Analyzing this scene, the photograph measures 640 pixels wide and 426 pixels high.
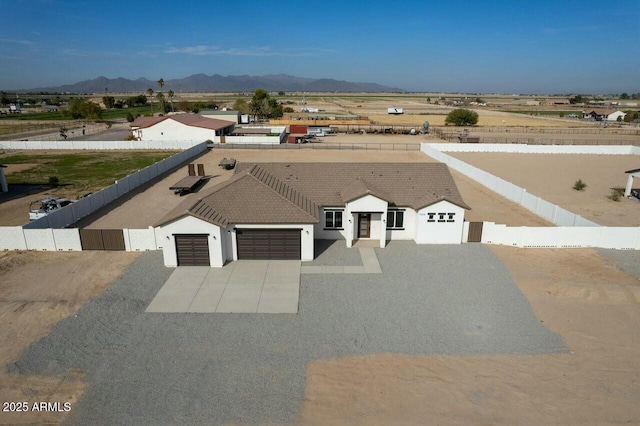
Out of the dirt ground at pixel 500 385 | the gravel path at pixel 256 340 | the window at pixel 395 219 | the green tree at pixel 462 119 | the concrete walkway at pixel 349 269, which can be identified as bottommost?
the dirt ground at pixel 500 385

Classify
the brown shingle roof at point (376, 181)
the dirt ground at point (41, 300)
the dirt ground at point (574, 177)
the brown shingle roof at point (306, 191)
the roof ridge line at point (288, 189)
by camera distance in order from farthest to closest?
the dirt ground at point (574, 177) < the brown shingle roof at point (376, 181) < the roof ridge line at point (288, 189) < the brown shingle roof at point (306, 191) < the dirt ground at point (41, 300)

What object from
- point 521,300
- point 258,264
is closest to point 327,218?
point 258,264

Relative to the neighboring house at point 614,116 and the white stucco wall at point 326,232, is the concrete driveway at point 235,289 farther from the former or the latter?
the neighboring house at point 614,116

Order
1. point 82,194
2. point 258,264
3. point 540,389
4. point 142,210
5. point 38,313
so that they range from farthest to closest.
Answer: point 82,194 < point 142,210 < point 258,264 < point 38,313 < point 540,389

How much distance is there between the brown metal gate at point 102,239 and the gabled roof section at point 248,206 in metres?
4.00

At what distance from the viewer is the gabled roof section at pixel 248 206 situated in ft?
65.6

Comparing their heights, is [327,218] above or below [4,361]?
above

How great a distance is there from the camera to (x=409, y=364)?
13445 mm

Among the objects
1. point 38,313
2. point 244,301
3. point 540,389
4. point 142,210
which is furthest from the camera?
point 142,210

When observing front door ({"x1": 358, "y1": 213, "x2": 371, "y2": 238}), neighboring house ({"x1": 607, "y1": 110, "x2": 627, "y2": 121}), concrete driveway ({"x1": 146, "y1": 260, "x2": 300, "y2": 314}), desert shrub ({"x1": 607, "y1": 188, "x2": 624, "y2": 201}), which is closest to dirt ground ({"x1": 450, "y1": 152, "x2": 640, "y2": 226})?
desert shrub ({"x1": 607, "y1": 188, "x2": 624, "y2": 201})

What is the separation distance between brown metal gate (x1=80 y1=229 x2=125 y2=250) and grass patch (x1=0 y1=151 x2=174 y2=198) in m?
12.8

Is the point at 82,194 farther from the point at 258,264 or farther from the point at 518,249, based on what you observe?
the point at 518,249

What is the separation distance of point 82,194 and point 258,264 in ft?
69.4

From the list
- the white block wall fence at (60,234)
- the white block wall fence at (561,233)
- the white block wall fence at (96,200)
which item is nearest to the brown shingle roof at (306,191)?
the white block wall fence at (561,233)
